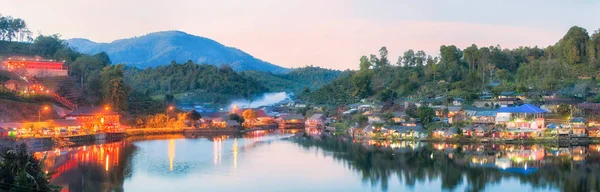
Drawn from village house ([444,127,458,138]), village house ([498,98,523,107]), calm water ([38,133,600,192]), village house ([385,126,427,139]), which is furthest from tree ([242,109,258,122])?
village house ([444,127,458,138])

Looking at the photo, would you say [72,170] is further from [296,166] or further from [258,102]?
[258,102]

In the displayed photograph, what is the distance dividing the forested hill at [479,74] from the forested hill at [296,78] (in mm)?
25411

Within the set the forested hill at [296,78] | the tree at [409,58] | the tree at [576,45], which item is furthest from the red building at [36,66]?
the forested hill at [296,78]

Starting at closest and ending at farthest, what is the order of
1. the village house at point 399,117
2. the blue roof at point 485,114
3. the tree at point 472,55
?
the blue roof at point 485,114, the village house at point 399,117, the tree at point 472,55

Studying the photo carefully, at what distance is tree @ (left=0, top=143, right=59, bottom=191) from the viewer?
1260 centimetres

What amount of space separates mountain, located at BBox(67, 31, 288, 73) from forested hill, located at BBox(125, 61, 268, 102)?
9240 cm

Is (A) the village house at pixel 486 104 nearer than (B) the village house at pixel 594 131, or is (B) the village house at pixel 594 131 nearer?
(B) the village house at pixel 594 131

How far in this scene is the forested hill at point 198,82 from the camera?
61.6 meters

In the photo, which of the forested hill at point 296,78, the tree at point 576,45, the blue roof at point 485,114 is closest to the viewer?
the blue roof at point 485,114

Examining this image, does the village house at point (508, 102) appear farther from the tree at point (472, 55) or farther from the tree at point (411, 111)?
the tree at point (472, 55)

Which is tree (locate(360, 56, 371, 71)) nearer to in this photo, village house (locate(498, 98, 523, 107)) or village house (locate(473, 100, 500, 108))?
village house (locate(473, 100, 500, 108))

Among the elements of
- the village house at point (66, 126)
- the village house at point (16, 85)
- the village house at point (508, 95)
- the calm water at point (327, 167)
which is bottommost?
the calm water at point (327, 167)

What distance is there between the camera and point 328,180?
62.6 feet

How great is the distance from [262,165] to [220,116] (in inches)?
907
